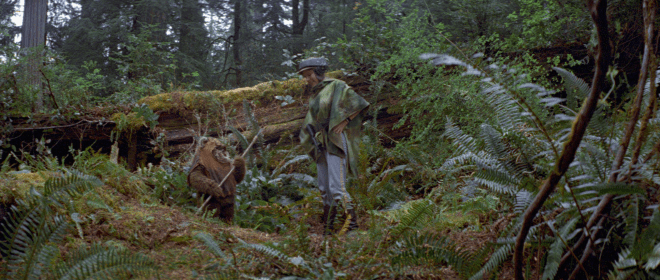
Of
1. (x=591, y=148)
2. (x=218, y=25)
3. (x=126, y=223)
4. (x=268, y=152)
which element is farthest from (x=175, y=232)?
(x=218, y=25)

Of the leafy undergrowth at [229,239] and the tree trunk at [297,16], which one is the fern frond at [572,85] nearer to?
the leafy undergrowth at [229,239]

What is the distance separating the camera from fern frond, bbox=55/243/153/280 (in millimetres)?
1844

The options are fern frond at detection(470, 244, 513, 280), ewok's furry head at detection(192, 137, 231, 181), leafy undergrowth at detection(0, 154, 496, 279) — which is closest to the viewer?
fern frond at detection(470, 244, 513, 280)

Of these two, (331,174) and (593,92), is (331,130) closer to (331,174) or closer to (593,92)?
(331,174)

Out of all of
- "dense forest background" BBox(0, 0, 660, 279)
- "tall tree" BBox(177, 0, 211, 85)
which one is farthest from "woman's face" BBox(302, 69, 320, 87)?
"tall tree" BBox(177, 0, 211, 85)

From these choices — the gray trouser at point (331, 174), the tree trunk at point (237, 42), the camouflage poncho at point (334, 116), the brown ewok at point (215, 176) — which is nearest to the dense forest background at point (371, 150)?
the tree trunk at point (237, 42)

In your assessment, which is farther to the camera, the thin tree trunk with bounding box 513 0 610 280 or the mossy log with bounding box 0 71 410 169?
the mossy log with bounding box 0 71 410 169

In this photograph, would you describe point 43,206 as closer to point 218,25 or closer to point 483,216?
point 483,216

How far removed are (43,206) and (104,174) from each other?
2.95 metres

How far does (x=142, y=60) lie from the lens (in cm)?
1061

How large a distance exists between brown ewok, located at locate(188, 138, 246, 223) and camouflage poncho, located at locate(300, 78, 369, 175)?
1043 mm

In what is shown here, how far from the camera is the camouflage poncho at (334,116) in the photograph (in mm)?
4879

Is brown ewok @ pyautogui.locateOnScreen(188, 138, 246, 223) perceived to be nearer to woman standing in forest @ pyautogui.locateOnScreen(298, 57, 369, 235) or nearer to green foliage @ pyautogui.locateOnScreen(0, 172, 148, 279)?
woman standing in forest @ pyautogui.locateOnScreen(298, 57, 369, 235)

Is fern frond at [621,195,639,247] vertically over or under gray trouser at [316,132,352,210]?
over
